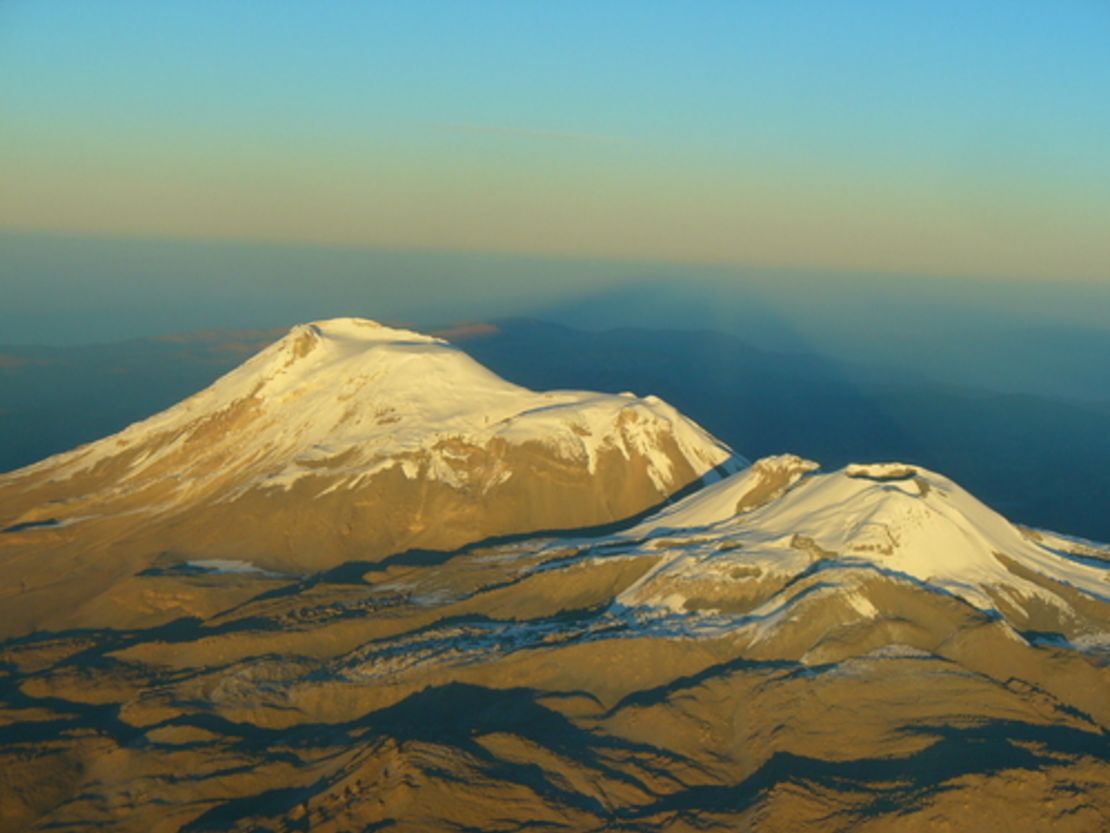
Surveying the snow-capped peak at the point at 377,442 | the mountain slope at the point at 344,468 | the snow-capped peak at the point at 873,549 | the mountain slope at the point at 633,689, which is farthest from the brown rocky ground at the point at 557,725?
the snow-capped peak at the point at 377,442

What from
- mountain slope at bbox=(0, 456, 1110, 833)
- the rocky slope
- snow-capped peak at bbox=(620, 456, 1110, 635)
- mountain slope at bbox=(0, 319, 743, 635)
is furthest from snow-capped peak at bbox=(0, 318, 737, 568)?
snow-capped peak at bbox=(620, 456, 1110, 635)

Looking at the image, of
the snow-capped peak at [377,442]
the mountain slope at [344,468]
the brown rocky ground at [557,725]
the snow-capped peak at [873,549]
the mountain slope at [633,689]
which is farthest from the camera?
the snow-capped peak at [377,442]

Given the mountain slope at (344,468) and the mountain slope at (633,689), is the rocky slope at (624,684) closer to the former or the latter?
the mountain slope at (633,689)

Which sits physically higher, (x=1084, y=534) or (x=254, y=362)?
(x=254, y=362)

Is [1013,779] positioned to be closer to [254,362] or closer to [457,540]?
[457,540]

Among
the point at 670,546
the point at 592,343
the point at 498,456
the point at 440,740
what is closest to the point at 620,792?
the point at 440,740

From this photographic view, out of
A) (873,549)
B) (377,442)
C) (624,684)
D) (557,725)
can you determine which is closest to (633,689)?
(624,684)

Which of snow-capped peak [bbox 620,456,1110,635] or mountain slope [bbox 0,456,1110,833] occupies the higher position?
snow-capped peak [bbox 620,456,1110,635]

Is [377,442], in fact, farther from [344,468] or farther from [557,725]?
[557,725]

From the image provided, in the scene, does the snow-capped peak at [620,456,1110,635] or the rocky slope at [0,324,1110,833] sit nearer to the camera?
the rocky slope at [0,324,1110,833]

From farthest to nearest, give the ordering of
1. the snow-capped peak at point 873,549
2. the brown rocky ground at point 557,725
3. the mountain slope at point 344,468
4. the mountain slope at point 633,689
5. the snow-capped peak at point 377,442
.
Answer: the snow-capped peak at point 377,442 < the mountain slope at point 344,468 < the snow-capped peak at point 873,549 < the mountain slope at point 633,689 < the brown rocky ground at point 557,725

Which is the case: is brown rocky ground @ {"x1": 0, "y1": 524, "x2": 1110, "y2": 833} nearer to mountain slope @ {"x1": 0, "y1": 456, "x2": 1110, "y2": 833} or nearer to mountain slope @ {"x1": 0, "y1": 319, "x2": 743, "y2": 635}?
mountain slope @ {"x1": 0, "y1": 456, "x2": 1110, "y2": 833}
